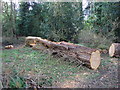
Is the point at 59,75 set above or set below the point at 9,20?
below

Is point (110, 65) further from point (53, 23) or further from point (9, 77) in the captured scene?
point (53, 23)

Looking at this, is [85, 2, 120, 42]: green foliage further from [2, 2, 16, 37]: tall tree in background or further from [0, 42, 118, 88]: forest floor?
[2, 2, 16, 37]: tall tree in background

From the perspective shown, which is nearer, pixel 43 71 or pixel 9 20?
pixel 43 71

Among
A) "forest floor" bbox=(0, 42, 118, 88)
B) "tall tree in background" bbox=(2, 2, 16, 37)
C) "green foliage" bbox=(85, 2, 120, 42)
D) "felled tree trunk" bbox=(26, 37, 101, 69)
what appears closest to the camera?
"forest floor" bbox=(0, 42, 118, 88)

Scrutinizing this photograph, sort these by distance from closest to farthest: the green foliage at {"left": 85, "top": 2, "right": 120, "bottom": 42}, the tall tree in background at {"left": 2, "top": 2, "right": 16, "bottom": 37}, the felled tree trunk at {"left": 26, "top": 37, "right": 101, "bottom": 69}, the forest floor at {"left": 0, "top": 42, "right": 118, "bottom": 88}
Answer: the forest floor at {"left": 0, "top": 42, "right": 118, "bottom": 88}
the felled tree trunk at {"left": 26, "top": 37, "right": 101, "bottom": 69}
the green foliage at {"left": 85, "top": 2, "right": 120, "bottom": 42}
the tall tree in background at {"left": 2, "top": 2, "right": 16, "bottom": 37}

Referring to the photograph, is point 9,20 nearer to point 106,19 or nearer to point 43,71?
point 106,19

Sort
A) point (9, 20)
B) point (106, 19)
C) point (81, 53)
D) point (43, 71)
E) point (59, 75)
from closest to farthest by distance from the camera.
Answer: point (59, 75) → point (43, 71) → point (81, 53) → point (106, 19) → point (9, 20)

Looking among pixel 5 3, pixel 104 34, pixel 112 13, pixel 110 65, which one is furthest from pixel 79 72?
pixel 5 3

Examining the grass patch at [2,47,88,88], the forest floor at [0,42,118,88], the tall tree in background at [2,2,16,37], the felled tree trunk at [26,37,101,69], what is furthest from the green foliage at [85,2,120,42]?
the tall tree in background at [2,2,16,37]

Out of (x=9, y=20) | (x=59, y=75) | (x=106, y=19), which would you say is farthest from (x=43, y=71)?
(x=9, y=20)

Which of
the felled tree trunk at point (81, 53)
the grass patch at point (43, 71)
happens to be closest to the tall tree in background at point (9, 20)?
the felled tree trunk at point (81, 53)

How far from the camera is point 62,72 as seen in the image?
8.70 ft

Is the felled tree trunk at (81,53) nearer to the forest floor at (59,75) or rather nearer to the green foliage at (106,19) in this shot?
the forest floor at (59,75)

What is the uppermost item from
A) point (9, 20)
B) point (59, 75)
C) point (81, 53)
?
point (9, 20)
